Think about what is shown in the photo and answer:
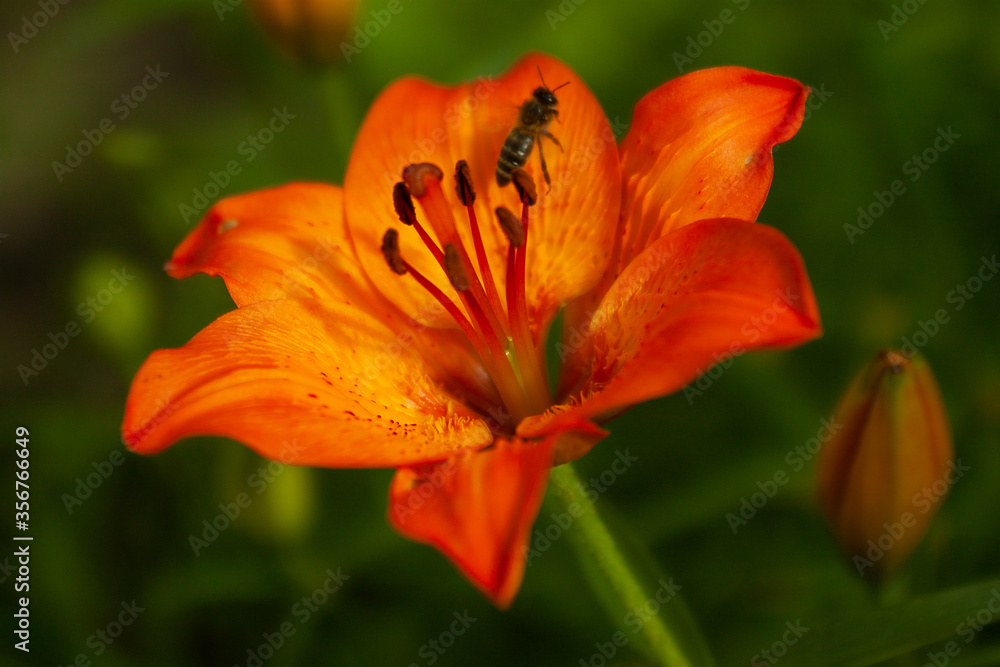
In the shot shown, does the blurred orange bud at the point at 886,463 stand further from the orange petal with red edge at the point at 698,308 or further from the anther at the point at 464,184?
the anther at the point at 464,184

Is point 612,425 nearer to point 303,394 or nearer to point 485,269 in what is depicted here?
point 485,269

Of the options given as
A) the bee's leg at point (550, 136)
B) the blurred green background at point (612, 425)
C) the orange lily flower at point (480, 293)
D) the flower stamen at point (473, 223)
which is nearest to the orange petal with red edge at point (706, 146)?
the orange lily flower at point (480, 293)

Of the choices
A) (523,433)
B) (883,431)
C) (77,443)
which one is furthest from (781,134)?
(77,443)

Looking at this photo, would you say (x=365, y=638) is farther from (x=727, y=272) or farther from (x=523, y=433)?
(x=727, y=272)

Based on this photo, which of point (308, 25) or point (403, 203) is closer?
point (403, 203)

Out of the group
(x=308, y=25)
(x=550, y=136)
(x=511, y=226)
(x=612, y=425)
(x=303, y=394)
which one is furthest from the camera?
(x=612, y=425)

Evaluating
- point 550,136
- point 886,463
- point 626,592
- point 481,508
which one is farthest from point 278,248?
point 886,463
